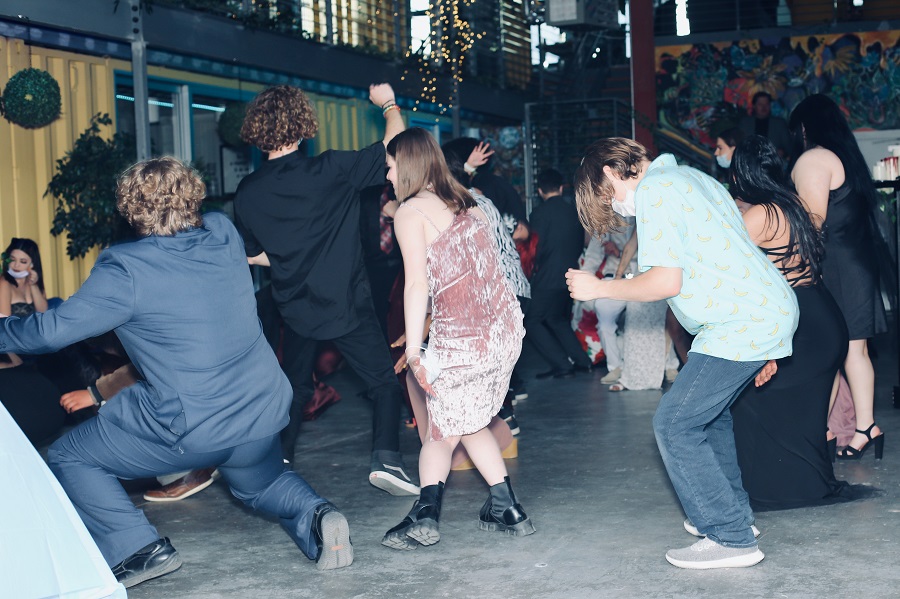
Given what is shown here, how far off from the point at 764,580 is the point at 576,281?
1.22 metres

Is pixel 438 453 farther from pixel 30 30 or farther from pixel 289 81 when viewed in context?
pixel 289 81

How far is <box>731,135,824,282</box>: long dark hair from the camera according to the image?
4.54 metres

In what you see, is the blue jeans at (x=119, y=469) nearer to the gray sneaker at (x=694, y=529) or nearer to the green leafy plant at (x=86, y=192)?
the gray sneaker at (x=694, y=529)

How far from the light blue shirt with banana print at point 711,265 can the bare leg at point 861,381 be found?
1.89 metres

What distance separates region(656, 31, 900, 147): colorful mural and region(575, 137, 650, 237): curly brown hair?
1256 cm

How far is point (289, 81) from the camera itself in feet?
37.8

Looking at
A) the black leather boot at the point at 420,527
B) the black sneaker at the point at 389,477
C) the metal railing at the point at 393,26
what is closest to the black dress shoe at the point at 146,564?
the black leather boot at the point at 420,527

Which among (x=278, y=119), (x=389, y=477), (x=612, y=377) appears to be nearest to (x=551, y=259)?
(x=612, y=377)

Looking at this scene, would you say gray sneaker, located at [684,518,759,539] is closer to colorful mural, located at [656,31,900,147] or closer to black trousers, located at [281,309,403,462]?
black trousers, located at [281,309,403,462]

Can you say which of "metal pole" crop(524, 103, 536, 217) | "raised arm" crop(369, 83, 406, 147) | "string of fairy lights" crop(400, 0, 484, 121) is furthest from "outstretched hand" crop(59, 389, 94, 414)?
"metal pole" crop(524, 103, 536, 217)

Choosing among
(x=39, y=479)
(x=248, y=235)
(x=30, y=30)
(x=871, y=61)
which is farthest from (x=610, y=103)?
(x=39, y=479)

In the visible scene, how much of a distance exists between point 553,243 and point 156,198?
5867 millimetres

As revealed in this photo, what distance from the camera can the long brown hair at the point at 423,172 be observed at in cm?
450

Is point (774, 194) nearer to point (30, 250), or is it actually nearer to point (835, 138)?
point (835, 138)
